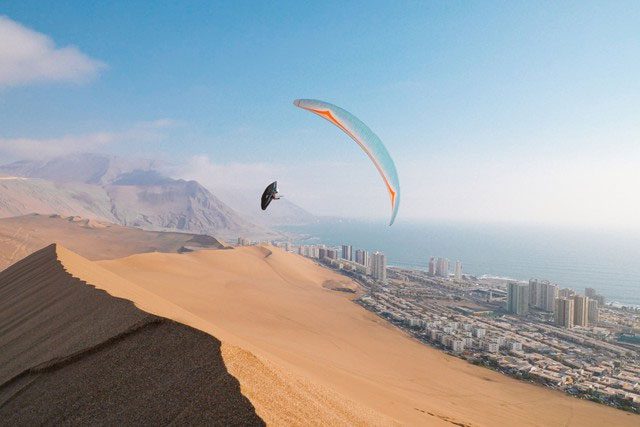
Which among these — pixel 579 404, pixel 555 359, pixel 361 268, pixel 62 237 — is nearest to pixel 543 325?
pixel 555 359

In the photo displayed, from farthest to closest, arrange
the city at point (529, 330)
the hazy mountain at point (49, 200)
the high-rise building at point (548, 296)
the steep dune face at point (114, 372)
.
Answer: the hazy mountain at point (49, 200) < the high-rise building at point (548, 296) < the city at point (529, 330) < the steep dune face at point (114, 372)

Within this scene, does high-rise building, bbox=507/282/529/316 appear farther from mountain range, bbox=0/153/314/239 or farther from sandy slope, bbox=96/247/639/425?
mountain range, bbox=0/153/314/239

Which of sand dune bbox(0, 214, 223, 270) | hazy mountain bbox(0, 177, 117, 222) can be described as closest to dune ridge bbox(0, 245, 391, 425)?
sand dune bbox(0, 214, 223, 270)

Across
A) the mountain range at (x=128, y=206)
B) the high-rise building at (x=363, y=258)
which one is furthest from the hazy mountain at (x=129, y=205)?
the high-rise building at (x=363, y=258)

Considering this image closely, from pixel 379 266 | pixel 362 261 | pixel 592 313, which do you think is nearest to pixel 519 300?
pixel 592 313

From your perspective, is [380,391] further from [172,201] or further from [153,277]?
[172,201]

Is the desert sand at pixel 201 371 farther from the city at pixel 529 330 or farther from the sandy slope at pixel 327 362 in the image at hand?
the city at pixel 529 330

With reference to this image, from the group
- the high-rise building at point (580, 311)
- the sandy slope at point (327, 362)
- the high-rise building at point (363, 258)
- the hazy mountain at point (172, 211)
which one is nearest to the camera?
the sandy slope at point (327, 362)
